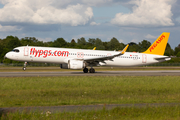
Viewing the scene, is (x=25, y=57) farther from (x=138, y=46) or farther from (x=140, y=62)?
(x=138, y=46)

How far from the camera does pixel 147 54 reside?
40188mm

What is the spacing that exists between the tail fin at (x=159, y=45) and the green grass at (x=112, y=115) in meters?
32.5

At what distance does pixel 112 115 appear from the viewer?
8680 mm

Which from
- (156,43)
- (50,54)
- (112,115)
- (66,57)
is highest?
(156,43)

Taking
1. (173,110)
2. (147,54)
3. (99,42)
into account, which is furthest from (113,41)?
(173,110)

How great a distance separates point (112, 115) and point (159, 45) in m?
34.8

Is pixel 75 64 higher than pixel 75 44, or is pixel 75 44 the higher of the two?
pixel 75 44

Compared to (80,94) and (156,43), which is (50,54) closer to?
(80,94)

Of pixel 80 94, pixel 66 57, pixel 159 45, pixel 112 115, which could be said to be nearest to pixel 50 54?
pixel 66 57

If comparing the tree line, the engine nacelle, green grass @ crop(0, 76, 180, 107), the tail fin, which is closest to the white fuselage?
the engine nacelle

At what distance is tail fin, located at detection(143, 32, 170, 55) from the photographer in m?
40.7

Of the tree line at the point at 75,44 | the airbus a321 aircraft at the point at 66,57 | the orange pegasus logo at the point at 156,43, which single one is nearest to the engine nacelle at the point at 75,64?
the airbus a321 aircraft at the point at 66,57

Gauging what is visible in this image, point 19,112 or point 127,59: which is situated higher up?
point 127,59

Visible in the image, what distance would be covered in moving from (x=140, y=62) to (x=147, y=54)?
2.24m
